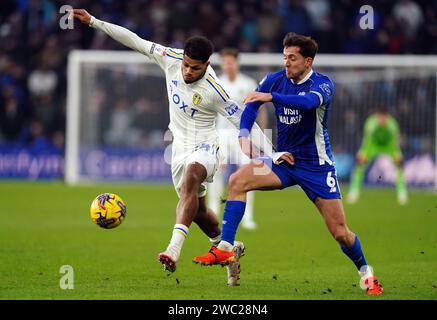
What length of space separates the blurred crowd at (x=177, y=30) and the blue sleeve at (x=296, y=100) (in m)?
16.8

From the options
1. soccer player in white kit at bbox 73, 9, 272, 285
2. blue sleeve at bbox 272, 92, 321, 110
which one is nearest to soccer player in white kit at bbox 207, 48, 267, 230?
soccer player in white kit at bbox 73, 9, 272, 285

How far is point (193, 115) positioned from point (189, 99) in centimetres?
18

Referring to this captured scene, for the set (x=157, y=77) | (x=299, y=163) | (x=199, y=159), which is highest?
(x=157, y=77)

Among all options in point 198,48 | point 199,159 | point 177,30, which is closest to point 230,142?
point 199,159

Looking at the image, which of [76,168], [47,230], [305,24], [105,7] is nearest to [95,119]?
[76,168]

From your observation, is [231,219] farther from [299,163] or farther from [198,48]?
[198,48]

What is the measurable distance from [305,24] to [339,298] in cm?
1771

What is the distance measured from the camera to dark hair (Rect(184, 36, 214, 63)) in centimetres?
849

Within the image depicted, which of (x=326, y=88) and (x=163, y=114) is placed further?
(x=163, y=114)

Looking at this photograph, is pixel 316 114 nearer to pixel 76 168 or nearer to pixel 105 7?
pixel 76 168

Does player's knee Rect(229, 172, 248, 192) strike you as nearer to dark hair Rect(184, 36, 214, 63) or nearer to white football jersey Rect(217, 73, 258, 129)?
dark hair Rect(184, 36, 214, 63)

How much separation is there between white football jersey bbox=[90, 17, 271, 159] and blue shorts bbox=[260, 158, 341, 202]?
828 millimetres

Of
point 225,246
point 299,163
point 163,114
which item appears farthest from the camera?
point 163,114

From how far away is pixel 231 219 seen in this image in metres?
8.33
